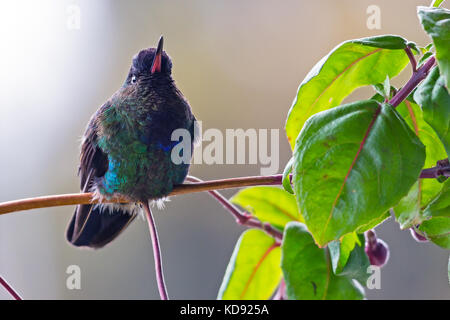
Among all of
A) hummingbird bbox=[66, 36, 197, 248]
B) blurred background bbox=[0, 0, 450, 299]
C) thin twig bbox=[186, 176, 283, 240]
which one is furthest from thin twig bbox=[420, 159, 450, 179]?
blurred background bbox=[0, 0, 450, 299]

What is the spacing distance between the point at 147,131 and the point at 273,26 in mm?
1430

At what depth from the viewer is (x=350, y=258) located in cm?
83

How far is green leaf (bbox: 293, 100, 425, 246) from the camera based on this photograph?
0.53 meters

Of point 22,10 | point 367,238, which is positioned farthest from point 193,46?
point 367,238

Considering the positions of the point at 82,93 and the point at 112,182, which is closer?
the point at 112,182

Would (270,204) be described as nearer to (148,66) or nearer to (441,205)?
(148,66)

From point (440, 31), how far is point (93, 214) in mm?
966

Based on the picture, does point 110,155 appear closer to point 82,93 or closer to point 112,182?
point 112,182

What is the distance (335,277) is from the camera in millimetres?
916

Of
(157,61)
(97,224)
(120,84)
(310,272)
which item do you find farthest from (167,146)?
(120,84)

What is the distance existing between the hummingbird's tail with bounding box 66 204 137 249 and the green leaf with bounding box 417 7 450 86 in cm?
87

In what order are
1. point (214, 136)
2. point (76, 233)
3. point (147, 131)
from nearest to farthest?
point (147, 131)
point (76, 233)
point (214, 136)

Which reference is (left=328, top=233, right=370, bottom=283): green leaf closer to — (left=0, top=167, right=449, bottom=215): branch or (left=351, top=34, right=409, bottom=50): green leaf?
(left=0, top=167, right=449, bottom=215): branch
